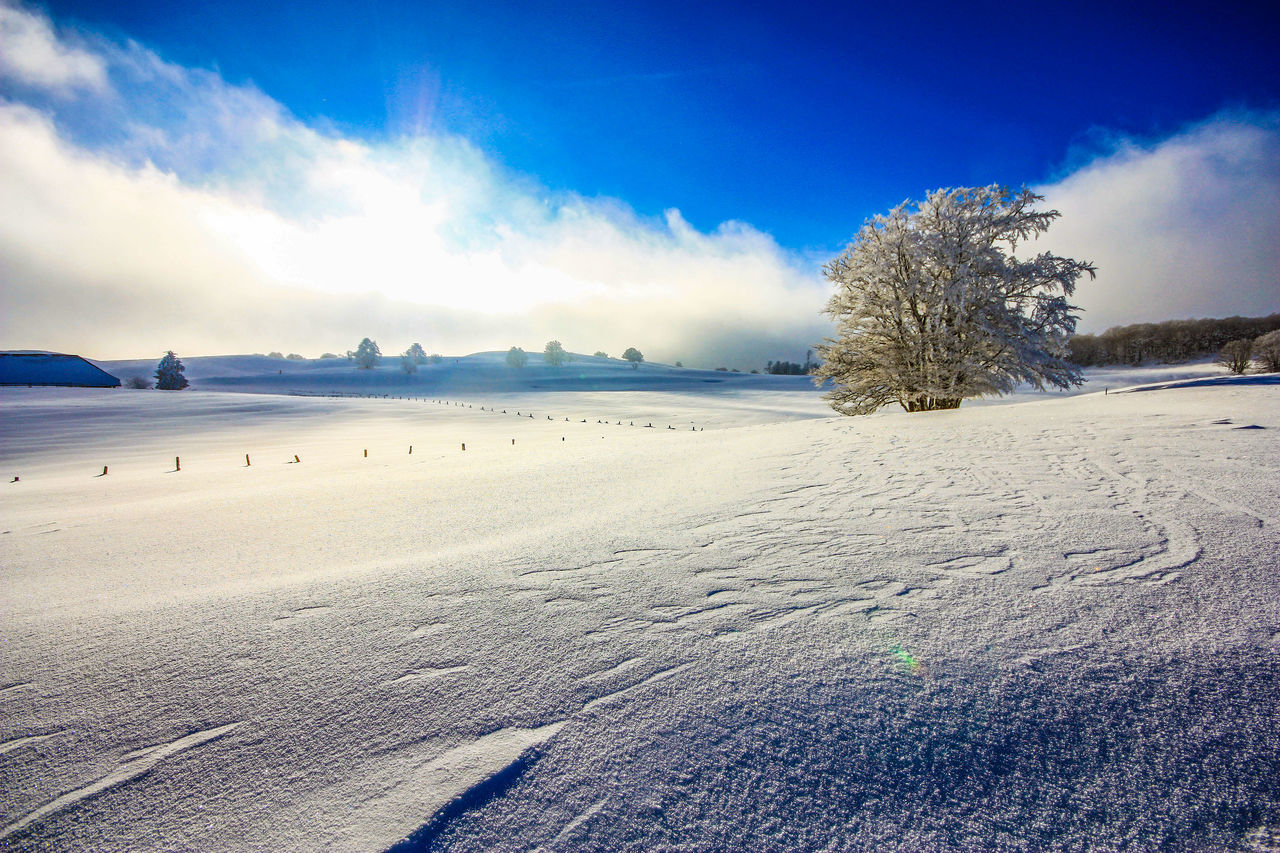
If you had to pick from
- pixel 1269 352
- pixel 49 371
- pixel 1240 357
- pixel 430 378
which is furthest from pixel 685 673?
pixel 49 371

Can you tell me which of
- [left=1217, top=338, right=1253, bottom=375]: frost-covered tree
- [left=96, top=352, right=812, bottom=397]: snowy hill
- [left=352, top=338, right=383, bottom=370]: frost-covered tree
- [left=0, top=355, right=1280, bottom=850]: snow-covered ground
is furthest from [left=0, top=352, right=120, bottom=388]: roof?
[left=1217, top=338, right=1253, bottom=375]: frost-covered tree

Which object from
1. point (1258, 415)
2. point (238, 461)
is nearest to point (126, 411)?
point (238, 461)

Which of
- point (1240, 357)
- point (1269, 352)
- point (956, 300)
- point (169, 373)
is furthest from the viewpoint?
point (169, 373)

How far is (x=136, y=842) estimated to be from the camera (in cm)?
154

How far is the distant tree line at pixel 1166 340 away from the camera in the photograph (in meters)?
57.6

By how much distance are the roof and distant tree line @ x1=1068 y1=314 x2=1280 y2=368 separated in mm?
116454

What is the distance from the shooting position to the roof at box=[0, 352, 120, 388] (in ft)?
172

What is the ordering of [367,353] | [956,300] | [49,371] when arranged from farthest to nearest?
[367,353], [49,371], [956,300]

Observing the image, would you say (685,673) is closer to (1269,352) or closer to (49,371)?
(1269,352)

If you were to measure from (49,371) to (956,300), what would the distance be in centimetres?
8751

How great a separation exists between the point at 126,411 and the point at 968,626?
4672 cm

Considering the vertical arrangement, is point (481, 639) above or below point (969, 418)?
below

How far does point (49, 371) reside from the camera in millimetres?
54062

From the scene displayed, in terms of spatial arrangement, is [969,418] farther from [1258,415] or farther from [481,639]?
[481,639]
